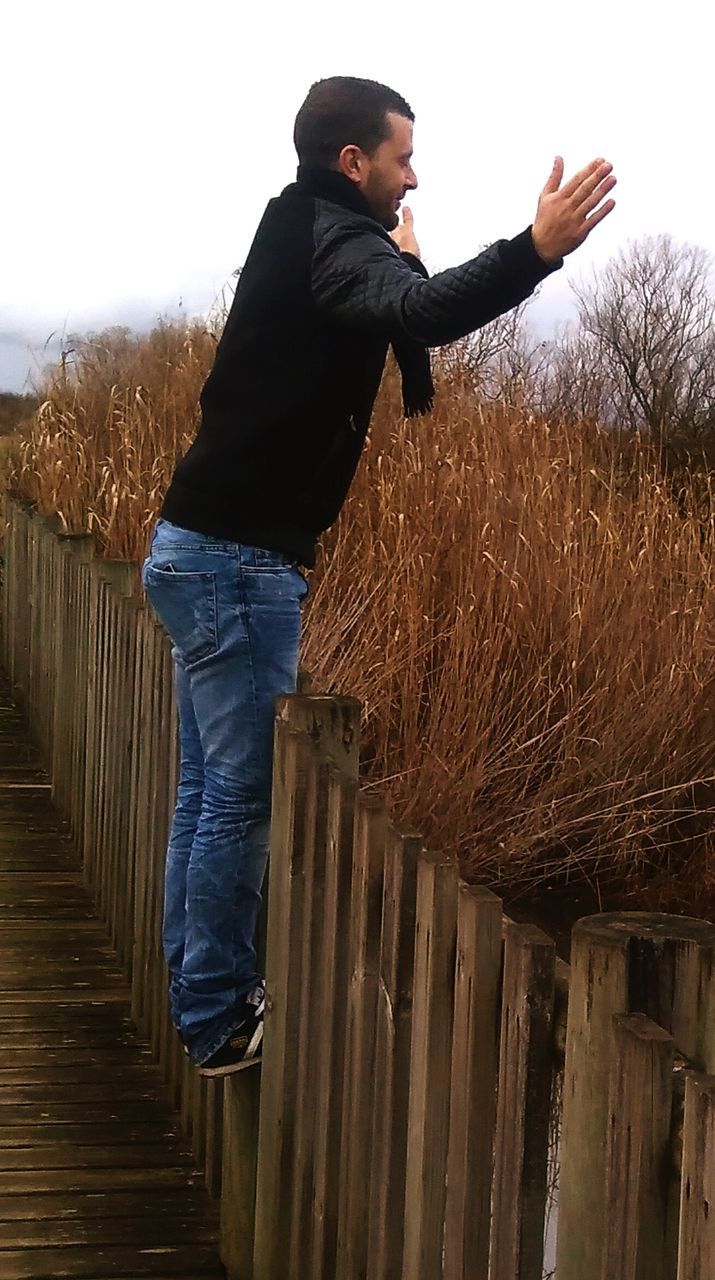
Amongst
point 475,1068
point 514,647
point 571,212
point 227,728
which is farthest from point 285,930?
point 514,647

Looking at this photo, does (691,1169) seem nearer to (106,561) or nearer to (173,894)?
(173,894)

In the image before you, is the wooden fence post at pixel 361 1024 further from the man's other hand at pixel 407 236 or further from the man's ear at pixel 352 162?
the man's other hand at pixel 407 236

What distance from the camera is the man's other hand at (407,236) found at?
321 centimetres

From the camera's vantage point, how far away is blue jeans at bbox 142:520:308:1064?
109 inches

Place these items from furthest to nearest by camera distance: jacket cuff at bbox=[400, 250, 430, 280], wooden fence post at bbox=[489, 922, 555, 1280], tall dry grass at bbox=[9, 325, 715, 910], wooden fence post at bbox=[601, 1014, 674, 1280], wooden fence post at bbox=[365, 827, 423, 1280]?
tall dry grass at bbox=[9, 325, 715, 910] → jacket cuff at bbox=[400, 250, 430, 280] → wooden fence post at bbox=[365, 827, 423, 1280] → wooden fence post at bbox=[489, 922, 555, 1280] → wooden fence post at bbox=[601, 1014, 674, 1280]

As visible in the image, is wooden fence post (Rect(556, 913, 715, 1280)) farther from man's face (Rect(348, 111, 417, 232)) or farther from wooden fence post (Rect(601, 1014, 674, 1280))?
man's face (Rect(348, 111, 417, 232))

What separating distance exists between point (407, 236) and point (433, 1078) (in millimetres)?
1835

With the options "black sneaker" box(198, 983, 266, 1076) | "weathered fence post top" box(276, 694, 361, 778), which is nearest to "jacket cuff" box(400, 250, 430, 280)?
"weathered fence post top" box(276, 694, 361, 778)

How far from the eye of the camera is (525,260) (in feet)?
7.66

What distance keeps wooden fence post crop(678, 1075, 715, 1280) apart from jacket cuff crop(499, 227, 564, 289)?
4.42 feet

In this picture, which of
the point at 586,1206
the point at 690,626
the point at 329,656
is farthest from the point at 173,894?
the point at 690,626

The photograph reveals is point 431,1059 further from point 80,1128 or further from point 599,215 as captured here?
point 80,1128

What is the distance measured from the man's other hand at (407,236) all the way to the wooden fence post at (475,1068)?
5.70ft

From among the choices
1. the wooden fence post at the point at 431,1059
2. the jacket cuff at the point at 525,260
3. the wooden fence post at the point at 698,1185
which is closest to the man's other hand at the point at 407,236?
the jacket cuff at the point at 525,260
